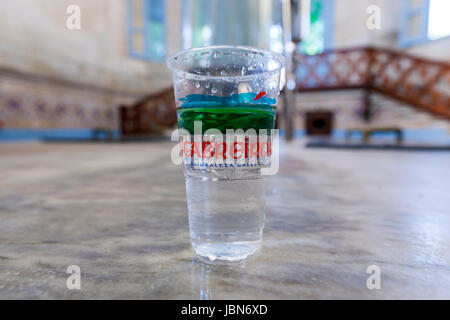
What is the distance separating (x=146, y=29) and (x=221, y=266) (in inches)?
365

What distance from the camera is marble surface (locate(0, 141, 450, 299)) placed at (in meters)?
0.45

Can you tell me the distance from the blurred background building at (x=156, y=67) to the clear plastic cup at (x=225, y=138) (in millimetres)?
5706

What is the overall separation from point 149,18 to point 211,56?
30.1 ft

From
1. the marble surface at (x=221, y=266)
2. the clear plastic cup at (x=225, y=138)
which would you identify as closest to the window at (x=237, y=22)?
the marble surface at (x=221, y=266)

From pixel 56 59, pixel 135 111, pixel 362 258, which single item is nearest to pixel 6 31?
pixel 56 59

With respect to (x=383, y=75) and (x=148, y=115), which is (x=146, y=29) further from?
(x=383, y=75)

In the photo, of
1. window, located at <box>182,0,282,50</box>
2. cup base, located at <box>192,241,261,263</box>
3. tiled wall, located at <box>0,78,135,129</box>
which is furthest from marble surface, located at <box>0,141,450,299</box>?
tiled wall, located at <box>0,78,135,129</box>

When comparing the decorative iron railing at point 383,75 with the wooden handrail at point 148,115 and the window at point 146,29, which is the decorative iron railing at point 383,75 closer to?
the wooden handrail at point 148,115

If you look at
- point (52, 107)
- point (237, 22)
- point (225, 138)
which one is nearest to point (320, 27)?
point (237, 22)

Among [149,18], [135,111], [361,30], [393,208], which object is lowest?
[393,208]

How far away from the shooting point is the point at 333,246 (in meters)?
0.62

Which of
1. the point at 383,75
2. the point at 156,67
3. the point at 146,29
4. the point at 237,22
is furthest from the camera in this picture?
the point at 156,67

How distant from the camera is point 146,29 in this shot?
8.52m

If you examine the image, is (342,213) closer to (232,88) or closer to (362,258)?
(362,258)
